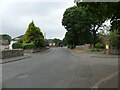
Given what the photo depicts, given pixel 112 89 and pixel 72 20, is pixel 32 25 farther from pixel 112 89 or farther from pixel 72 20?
pixel 112 89

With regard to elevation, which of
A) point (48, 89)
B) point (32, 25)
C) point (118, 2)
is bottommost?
point (48, 89)

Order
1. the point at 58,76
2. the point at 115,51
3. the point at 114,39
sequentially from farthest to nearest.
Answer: the point at 115,51
the point at 114,39
the point at 58,76

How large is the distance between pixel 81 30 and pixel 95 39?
265 inches

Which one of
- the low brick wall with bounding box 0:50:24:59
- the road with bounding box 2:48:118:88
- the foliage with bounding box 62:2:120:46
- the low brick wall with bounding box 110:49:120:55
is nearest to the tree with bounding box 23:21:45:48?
the foliage with bounding box 62:2:120:46

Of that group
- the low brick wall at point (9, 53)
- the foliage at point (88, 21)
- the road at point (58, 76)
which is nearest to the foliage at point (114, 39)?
the foliage at point (88, 21)

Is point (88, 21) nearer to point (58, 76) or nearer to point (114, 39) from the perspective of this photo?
point (114, 39)

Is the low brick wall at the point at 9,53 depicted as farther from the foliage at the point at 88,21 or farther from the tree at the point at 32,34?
the tree at the point at 32,34

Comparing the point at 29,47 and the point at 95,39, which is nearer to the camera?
the point at 29,47

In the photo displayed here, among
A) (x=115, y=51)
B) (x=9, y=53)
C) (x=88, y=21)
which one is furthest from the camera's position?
(x=88, y=21)

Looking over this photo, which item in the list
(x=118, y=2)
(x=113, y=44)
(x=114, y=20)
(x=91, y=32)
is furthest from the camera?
(x=91, y=32)

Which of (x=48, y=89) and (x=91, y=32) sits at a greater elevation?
(x=91, y=32)

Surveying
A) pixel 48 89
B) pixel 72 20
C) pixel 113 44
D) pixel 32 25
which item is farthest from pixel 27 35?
pixel 48 89

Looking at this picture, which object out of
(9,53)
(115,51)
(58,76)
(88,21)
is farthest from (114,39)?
(58,76)

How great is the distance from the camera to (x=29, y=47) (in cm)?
3156
